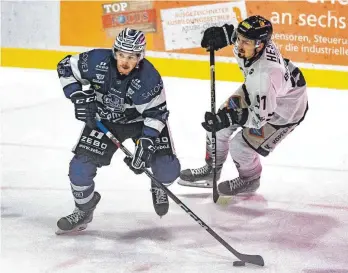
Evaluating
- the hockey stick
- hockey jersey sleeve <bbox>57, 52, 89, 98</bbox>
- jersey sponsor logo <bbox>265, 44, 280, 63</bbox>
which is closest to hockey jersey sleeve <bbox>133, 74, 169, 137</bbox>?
the hockey stick

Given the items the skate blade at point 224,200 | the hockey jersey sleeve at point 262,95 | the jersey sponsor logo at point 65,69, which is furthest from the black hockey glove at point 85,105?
the skate blade at point 224,200

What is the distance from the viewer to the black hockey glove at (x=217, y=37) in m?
4.14

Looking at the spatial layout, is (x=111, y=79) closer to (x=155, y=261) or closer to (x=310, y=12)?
(x=155, y=261)

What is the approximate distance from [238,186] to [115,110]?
90 centimetres

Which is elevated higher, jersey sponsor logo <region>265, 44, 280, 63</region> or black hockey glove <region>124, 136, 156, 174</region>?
jersey sponsor logo <region>265, 44, 280, 63</region>

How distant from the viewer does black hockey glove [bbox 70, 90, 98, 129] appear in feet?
11.6

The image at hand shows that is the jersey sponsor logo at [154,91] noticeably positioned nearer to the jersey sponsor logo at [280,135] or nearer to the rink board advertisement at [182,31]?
the jersey sponsor logo at [280,135]

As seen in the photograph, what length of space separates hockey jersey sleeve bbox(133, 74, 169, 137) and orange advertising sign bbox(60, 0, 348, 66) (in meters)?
2.39

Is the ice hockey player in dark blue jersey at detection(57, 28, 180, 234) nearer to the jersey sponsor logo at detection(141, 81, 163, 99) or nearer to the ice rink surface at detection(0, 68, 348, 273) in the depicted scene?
the jersey sponsor logo at detection(141, 81, 163, 99)

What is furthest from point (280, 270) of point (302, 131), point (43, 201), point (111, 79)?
point (302, 131)

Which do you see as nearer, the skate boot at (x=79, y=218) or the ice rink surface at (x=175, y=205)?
the ice rink surface at (x=175, y=205)

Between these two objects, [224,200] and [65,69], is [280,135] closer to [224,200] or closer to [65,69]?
[224,200]

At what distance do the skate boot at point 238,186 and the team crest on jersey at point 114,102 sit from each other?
87cm

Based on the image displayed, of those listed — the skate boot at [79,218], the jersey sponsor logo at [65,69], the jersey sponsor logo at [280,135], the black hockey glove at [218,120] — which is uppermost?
the jersey sponsor logo at [65,69]
